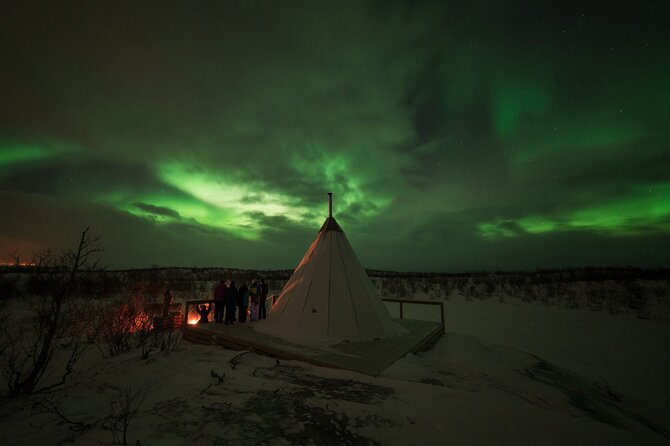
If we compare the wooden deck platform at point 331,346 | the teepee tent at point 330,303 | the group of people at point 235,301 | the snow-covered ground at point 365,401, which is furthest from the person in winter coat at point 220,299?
the teepee tent at point 330,303

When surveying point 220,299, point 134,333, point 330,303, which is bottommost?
point 134,333

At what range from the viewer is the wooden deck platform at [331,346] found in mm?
4938

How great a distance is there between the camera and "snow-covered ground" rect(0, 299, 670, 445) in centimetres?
275

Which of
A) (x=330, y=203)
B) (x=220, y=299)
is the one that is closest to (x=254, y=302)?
(x=220, y=299)

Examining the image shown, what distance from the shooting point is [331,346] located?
19.6ft

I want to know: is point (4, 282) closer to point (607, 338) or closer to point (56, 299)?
point (56, 299)

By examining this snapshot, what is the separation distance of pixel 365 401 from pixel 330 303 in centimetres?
350

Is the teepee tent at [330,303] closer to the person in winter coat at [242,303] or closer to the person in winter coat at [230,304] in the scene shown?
the person in winter coat at [242,303]

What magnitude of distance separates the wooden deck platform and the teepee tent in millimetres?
405

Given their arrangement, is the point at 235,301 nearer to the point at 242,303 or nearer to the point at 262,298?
the point at 242,303

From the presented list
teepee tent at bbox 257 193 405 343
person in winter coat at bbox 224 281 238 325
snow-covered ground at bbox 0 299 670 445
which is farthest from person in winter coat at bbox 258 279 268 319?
snow-covered ground at bbox 0 299 670 445

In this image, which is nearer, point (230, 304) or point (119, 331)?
point (119, 331)

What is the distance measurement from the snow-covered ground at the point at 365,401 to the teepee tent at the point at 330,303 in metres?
1.39

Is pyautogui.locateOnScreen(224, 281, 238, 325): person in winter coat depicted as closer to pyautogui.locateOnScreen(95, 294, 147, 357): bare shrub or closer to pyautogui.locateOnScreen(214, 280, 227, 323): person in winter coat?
pyautogui.locateOnScreen(214, 280, 227, 323): person in winter coat
